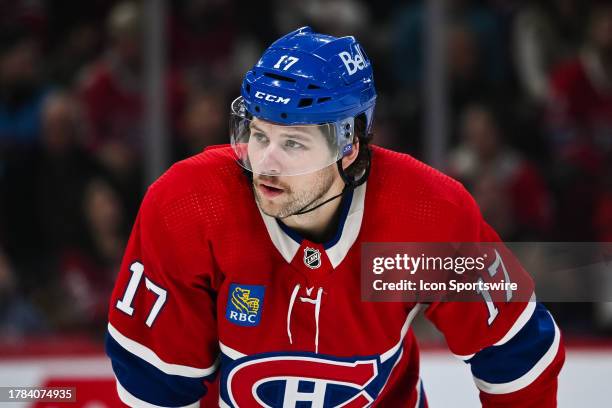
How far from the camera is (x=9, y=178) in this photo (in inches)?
146

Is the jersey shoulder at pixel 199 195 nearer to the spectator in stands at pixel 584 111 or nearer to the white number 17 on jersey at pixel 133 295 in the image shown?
the white number 17 on jersey at pixel 133 295

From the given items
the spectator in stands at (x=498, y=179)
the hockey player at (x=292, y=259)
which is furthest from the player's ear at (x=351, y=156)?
the spectator in stands at (x=498, y=179)

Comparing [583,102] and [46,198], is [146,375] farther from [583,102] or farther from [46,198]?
[583,102]

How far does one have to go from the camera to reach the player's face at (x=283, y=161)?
1658 mm

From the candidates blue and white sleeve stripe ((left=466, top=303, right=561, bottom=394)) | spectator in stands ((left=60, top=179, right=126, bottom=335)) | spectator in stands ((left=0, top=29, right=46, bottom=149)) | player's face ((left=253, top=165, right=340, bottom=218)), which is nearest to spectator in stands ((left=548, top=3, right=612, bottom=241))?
spectator in stands ((left=60, top=179, right=126, bottom=335))

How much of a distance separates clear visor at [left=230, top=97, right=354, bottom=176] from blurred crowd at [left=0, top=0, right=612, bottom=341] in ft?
6.57

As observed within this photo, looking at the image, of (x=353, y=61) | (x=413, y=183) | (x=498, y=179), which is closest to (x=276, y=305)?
(x=413, y=183)

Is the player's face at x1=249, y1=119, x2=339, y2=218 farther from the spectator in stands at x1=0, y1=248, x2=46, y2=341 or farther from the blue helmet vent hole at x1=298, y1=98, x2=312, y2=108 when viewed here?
the spectator in stands at x1=0, y1=248, x2=46, y2=341

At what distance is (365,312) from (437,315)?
15 centimetres

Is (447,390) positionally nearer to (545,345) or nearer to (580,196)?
(545,345)

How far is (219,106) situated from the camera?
374 cm

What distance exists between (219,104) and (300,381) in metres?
2.09

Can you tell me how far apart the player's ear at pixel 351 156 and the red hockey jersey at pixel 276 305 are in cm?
5

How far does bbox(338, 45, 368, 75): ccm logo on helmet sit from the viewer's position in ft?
5.52
